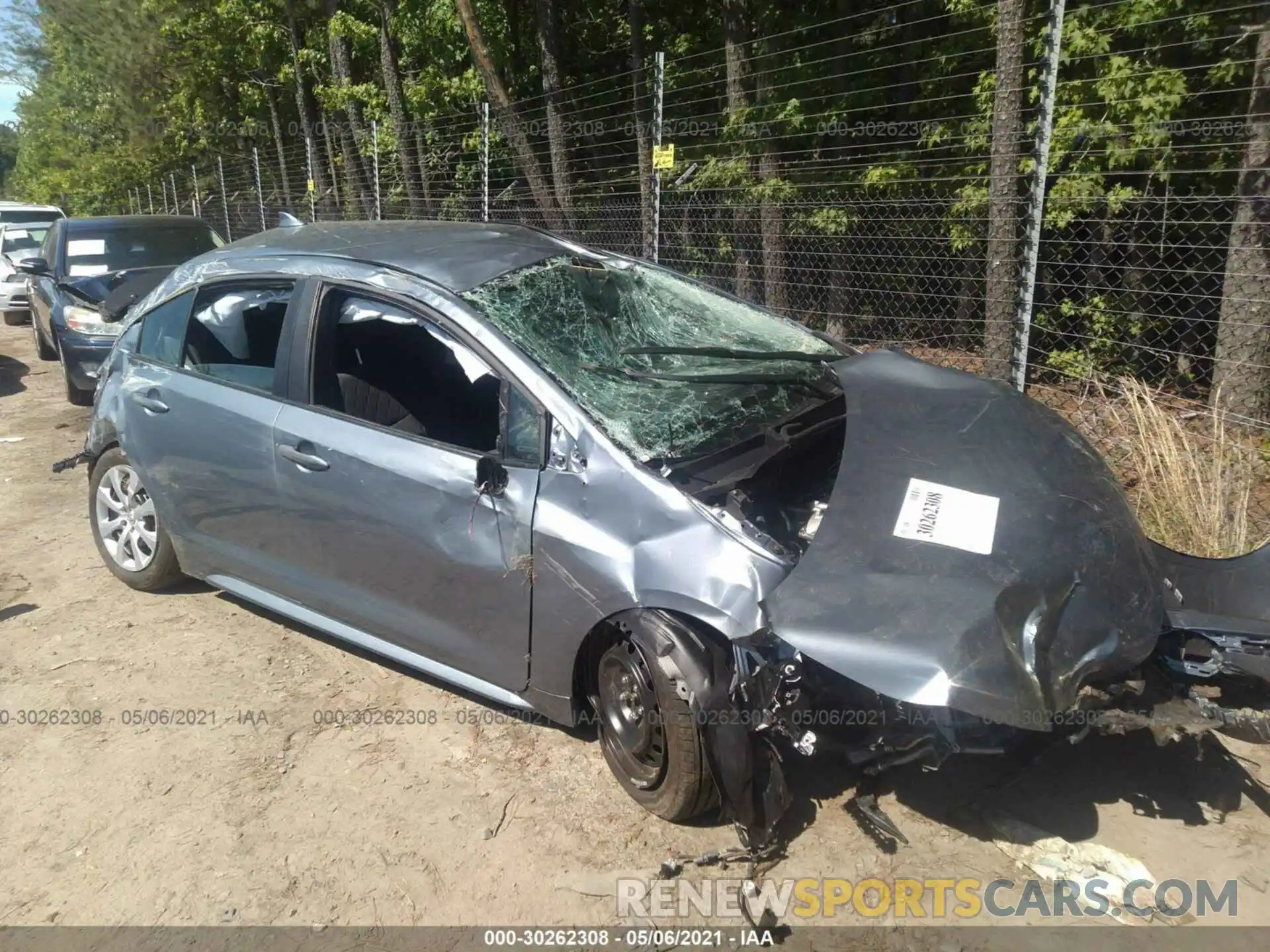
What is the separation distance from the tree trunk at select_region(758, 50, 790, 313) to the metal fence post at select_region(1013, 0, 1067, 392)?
307 cm

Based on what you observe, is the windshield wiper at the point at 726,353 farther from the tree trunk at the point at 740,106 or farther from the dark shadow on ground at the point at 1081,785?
the tree trunk at the point at 740,106

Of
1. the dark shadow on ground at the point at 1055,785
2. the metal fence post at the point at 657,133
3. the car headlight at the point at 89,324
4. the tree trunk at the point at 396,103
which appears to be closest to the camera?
the dark shadow on ground at the point at 1055,785

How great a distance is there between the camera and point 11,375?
36.2 ft

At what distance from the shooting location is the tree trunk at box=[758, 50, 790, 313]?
8812 millimetres

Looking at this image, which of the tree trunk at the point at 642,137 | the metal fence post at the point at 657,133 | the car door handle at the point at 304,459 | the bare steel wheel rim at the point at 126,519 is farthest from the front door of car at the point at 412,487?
the tree trunk at the point at 642,137

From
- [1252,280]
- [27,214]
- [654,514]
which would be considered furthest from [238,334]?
[27,214]

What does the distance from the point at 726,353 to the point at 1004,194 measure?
3448 millimetres

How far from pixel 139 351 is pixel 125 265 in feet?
19.2

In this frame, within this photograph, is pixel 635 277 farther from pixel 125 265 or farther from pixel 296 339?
pixel 125 265

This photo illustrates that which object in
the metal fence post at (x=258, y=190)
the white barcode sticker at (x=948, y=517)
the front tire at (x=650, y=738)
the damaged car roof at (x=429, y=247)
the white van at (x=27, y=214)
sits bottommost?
the front tire at (x=650, y=738)

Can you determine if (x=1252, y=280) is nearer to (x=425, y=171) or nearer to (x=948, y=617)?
(x=948, y=617)

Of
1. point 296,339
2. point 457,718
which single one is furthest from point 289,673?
point 296,339

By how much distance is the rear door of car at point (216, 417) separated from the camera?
408 centimetres

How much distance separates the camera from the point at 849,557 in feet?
9.39
